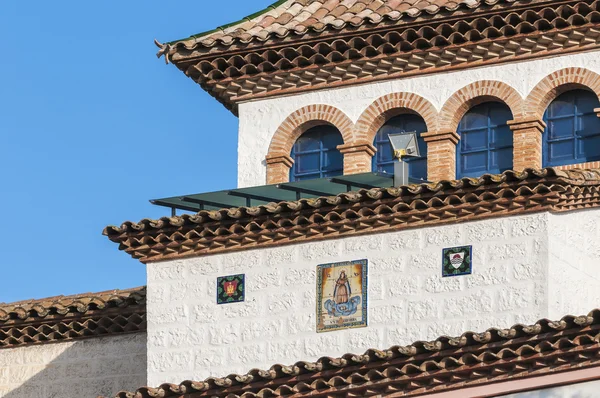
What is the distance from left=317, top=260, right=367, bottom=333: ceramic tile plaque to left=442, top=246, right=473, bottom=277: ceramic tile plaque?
897 millimetres

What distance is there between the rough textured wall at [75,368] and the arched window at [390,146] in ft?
11.7

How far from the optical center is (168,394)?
25047mm

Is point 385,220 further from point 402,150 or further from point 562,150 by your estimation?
point 562,150

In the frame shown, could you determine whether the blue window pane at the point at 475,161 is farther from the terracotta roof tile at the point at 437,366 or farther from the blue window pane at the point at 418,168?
the terracotta roof tile at the point at 437,366

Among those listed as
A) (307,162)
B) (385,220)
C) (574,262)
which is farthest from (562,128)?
(307,162)

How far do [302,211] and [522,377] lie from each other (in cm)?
345

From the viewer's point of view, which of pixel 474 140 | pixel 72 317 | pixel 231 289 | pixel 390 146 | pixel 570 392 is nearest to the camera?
pixel 570 392

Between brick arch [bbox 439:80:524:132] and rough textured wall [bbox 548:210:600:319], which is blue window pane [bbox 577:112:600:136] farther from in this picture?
rough textured wall [bbox 548:210:600:319]

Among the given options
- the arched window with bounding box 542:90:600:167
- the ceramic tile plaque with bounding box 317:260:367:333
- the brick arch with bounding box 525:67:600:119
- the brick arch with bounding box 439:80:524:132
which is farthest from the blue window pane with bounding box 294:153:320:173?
the arched window with bounding box 542:90:600:167

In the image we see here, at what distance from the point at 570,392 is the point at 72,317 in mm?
7318

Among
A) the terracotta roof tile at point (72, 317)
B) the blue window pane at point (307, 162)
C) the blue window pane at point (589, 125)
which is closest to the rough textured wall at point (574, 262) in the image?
the blue window pane at point (589, 125)

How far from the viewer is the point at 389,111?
89.7ft

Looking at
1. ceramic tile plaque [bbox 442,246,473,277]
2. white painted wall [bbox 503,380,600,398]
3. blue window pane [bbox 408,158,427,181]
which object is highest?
blue window pane [bbox 408,158,427,181]

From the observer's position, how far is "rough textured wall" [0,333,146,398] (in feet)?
91.8
